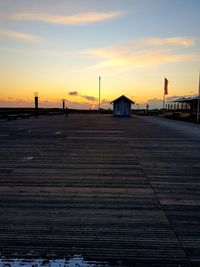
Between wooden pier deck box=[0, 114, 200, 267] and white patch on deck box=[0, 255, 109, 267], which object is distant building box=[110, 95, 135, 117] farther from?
white patch on deck box=[0, 255, 109, 267]

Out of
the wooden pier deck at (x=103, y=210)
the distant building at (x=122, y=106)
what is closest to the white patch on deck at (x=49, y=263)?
the wooden pier deck at (x=103, y=210)

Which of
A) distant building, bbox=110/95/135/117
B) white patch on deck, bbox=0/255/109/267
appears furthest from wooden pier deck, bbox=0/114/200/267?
distant building, bbox=110/95/135/117

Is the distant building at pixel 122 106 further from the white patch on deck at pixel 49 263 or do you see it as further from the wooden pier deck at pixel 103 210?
the white patch on deck at pixel 49 263

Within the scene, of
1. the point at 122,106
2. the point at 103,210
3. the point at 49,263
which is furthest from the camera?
the point at 122,106

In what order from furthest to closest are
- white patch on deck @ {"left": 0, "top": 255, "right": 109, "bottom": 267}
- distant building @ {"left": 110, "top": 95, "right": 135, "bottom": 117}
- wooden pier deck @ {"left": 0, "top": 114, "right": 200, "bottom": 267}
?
distant building @ {"left": 110, "top": 95, "right": 135, "bottom": 117} → wooden pier deck @ {"left": 0, "top": 114, "right": 200, "bottom": 267} → white patch on deck @ {"left": 0, "top": 255, "right": 109, "bottom": 267}

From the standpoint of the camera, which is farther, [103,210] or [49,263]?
[103,210]

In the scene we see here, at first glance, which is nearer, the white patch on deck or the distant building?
the white patch on deck

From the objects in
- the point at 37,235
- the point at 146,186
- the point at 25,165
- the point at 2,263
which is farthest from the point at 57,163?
the point at 2,263

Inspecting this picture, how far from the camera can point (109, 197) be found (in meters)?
5.36

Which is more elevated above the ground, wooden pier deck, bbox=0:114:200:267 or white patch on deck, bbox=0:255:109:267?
wooden pier deck, bbox=0:114:200:267

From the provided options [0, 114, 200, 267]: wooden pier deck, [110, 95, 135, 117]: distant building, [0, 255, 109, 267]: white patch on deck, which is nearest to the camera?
[0, 255, 109, 267]: white patch on deck

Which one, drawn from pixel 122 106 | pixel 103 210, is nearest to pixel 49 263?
pixel 103 210

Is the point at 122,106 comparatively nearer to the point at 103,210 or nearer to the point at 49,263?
the point at 103,210

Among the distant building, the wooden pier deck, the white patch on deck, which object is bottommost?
the white patch on deck
